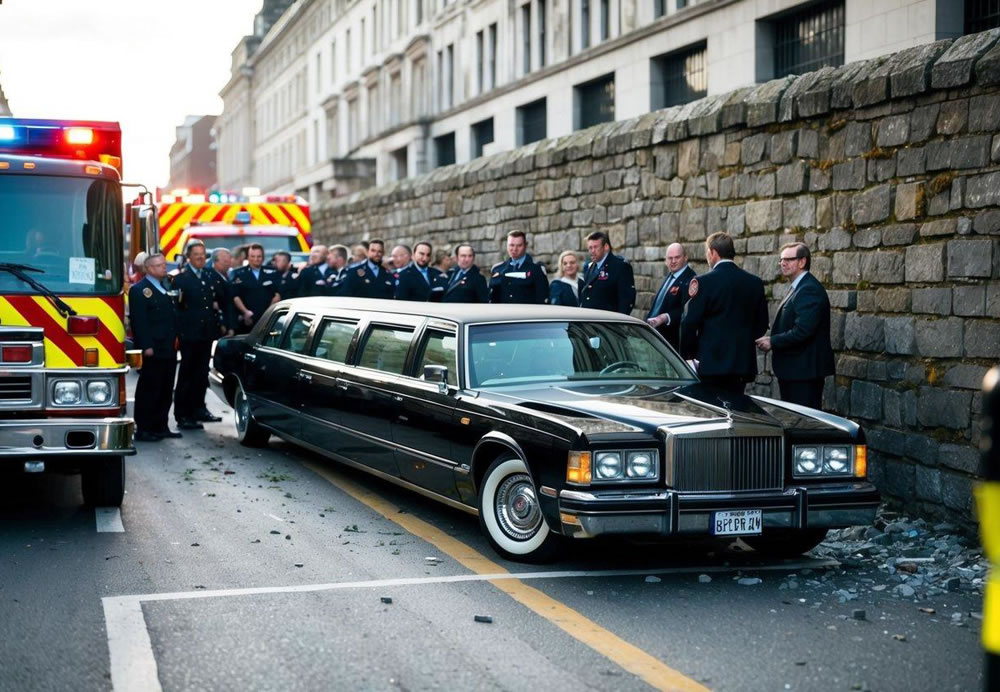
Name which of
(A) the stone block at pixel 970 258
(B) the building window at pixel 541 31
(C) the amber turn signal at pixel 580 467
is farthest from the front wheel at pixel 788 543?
(B) the building window at pixel 541 31

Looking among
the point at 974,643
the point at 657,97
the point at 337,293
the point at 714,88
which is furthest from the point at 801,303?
the point at 657,97

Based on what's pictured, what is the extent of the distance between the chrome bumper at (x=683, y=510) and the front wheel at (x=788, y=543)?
255 mm

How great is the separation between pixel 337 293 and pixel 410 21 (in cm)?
3260

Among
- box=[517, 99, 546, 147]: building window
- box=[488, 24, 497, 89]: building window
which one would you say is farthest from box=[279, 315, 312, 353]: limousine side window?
box=[488, 24, 497, 89]: building window

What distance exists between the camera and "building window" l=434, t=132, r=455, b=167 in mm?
42781

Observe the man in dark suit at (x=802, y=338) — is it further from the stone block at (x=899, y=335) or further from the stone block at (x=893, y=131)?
the stone block at (x=893, y=131)

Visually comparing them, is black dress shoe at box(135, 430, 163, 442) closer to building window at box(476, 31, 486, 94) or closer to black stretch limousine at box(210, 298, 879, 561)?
black stretch limousine at box(210, 298, 879, 561)

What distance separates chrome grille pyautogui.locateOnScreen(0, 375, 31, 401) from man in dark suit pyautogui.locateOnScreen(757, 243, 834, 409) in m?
4.96

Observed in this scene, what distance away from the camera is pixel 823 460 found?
6844 millimetres

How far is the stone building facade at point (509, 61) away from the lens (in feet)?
75.6

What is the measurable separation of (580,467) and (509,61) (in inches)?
1222

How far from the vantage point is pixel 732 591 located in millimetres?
6504

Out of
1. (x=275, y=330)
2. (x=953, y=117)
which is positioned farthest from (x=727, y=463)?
(x=275, y=330)

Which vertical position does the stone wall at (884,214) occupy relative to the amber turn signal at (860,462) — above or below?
above
